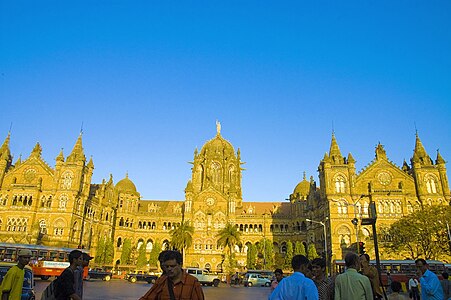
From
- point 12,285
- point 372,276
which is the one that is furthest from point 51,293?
point 372,276

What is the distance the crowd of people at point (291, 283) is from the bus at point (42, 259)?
3262 cm

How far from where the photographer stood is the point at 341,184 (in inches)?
2368

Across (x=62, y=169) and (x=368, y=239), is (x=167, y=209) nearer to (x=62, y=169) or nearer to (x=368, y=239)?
(x=62, y=169)

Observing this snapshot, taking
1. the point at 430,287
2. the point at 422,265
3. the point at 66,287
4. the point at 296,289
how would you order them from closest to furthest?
the point at 296,289 → the point at 66,287 → the point at 430,287 → the point at 422,265

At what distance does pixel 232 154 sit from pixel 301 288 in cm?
8226

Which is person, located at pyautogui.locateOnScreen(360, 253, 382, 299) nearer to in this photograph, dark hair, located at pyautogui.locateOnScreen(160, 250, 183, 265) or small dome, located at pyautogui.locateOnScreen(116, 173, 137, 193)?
dark hair, located at pyautogui.locateOnScreen(160, 250, 183, 265)

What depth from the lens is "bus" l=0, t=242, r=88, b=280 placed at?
37.3 meters

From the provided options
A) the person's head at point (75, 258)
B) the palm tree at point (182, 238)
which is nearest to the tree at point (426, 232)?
the palm tree at point (182, 238)

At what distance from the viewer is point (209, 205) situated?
243ft

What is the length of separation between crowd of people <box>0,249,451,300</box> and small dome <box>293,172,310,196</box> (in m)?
72.0

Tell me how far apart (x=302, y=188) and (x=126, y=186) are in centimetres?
3959

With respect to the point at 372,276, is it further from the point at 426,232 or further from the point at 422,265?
the point at 426,232

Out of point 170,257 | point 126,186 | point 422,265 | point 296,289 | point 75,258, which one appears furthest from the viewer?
point 126,186

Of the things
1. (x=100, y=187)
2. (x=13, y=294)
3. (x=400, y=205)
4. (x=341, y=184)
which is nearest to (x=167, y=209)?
(x=100, y=187)
